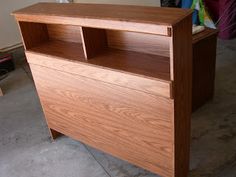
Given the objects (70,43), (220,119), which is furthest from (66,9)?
(220,119)

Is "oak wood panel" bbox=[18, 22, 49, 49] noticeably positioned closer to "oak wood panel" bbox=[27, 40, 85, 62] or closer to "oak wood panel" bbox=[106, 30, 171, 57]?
"oak wood panel" bbox=[27, 40, 85, 62]

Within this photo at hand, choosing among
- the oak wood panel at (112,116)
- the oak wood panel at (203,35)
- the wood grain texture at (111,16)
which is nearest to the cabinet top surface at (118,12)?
the wood grain texture at (111,16)

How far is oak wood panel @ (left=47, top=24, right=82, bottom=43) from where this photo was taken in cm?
175

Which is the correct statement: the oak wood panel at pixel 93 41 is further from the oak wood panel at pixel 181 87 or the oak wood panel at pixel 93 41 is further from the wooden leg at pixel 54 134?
the wooden leg at pixel 54 134

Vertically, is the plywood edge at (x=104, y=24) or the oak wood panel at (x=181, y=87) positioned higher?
the plywood edge at (x=104, y=24)

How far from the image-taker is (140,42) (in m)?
1.51

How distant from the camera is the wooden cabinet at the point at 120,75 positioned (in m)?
1.30

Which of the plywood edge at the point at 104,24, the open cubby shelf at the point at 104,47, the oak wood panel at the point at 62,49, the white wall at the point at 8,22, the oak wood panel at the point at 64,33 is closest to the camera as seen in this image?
the plywood edge at the point at 104,24

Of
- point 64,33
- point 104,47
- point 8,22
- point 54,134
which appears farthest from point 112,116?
point 8,22

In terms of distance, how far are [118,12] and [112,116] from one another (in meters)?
0.57

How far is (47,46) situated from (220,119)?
1372mm

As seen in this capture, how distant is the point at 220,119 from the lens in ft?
7.19

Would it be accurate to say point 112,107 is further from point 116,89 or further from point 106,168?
point 106,168

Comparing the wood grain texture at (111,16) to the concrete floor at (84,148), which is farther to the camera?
the concrete floor at (84,148)
